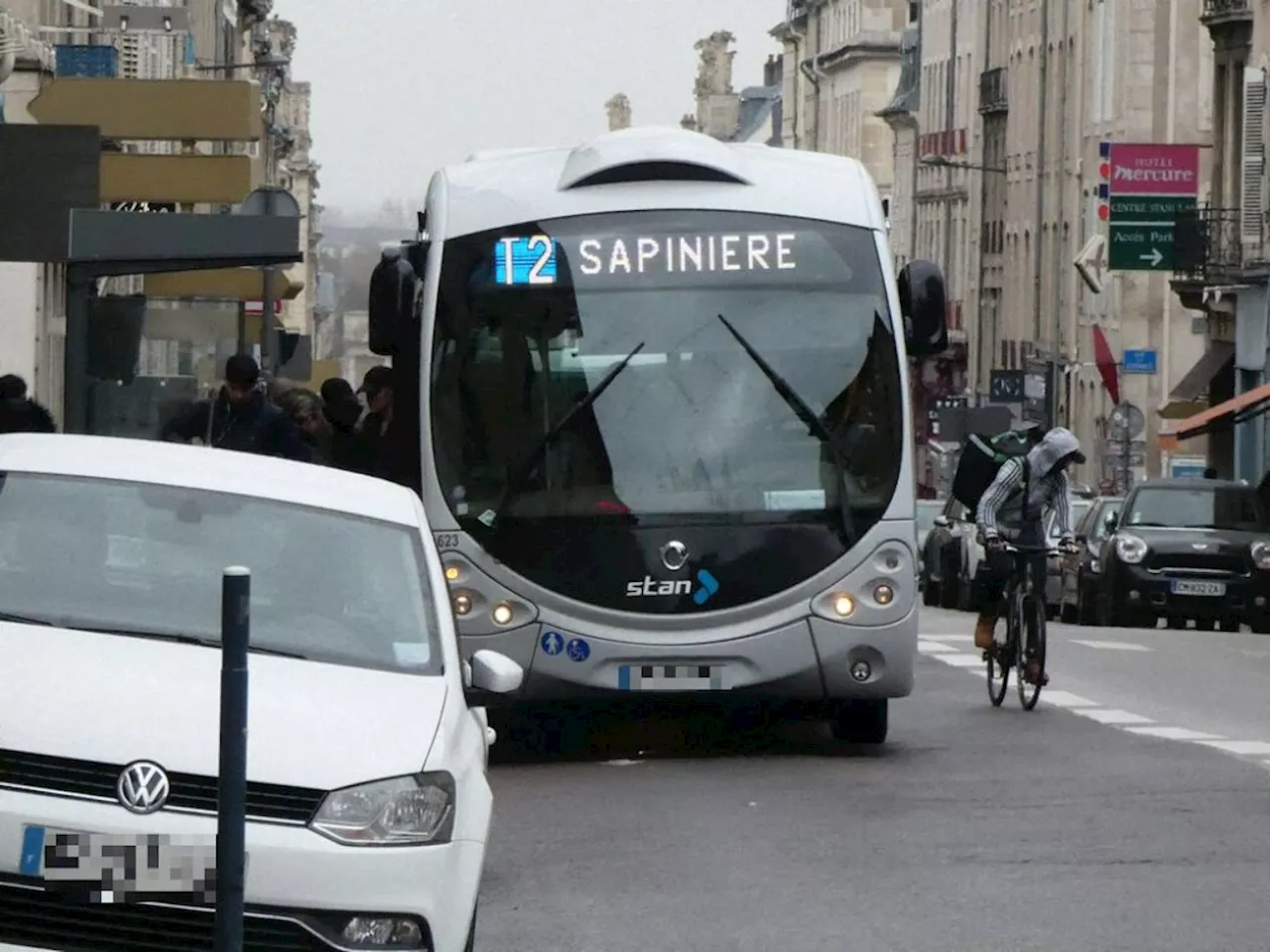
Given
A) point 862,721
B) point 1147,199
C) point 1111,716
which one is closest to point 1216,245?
point 1147,199

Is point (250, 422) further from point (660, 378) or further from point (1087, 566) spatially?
point (1087, 566)

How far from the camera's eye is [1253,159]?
182 ft

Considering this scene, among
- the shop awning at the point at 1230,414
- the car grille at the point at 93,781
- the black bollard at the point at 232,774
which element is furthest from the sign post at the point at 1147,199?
the black bollard at the point at 232,774

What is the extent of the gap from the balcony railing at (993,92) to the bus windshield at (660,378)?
81117 mm

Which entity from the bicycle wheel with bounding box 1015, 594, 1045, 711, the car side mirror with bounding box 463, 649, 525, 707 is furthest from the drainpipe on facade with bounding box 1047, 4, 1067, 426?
the car side mirror with bounding box 463, 649, 525, 707

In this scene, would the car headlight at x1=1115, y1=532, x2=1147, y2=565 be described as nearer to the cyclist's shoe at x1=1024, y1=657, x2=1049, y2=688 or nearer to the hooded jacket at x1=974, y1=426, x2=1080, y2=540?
the cyclist's shoe at x1=1024, y1=657, x2=1049, y2=688

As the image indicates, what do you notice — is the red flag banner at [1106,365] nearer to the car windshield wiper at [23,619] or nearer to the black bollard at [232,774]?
the car windshield wiper at [23,619]

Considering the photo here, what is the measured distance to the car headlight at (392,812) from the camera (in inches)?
325

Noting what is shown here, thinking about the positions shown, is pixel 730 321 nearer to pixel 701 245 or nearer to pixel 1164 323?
pixel 701 245

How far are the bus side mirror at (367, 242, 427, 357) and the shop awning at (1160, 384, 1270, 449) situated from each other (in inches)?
1345

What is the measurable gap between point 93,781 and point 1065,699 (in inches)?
547

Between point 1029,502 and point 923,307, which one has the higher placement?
point 923,307

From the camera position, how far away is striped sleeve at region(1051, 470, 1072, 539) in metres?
19.7

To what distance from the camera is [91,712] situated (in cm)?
830
